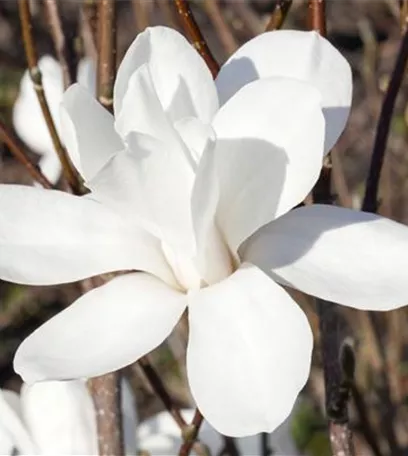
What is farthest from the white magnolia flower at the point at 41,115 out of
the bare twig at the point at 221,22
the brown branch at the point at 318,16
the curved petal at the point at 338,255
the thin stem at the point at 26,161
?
the curved petal at the point at 338,255

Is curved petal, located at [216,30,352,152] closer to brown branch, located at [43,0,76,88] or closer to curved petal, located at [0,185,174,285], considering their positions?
curved petal, located at [0,185,174,285]

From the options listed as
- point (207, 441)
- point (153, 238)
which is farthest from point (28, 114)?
point (153, 238)

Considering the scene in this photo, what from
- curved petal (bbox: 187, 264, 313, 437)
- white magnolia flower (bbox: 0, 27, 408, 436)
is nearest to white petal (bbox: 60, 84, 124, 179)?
white magnolia flower (bbox: 0, 27, 408, 436)

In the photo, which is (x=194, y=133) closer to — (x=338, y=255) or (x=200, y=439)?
(x=338, y=255)

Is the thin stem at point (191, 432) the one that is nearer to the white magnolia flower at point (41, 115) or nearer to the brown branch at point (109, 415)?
the brown branch at point (109, 415)

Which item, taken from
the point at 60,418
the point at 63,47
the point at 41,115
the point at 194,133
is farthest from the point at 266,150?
the point at 41,115

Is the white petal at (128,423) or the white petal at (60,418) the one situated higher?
the white petal at (60,418)

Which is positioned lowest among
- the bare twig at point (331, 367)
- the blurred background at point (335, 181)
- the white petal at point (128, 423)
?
the blurred background at point (335, 181)
